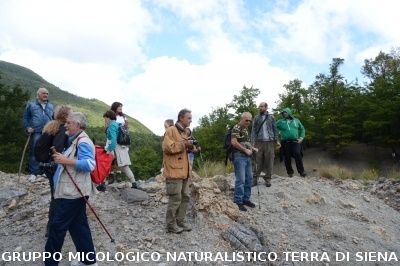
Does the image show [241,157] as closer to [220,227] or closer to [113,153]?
[220,227]

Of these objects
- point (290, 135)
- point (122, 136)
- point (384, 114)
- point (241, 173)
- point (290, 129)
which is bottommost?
point (241, 173)

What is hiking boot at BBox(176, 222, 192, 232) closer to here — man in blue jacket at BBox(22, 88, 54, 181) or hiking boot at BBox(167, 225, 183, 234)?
hiking boot at BBox(167, 225, 183, 234)

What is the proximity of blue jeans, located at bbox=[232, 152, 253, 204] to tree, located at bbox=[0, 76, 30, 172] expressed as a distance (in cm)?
2014

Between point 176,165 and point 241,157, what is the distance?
1.99 m

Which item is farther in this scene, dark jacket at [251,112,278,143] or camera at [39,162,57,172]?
dark jacket at [251,112,278,143]

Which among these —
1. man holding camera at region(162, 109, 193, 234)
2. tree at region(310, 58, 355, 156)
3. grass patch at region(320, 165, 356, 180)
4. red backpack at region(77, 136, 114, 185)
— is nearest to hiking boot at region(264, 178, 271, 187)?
man holding camera at region(162, 109, 193, 234)

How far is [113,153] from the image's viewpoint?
6180mm

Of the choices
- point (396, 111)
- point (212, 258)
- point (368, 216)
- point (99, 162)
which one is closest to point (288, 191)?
point (368, 216)

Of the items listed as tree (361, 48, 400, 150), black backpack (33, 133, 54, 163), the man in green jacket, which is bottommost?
black backpack (33, 133, 54, 163)

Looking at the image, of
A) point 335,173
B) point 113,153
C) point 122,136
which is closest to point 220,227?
point 113,153

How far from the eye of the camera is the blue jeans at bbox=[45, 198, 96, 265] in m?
3.83

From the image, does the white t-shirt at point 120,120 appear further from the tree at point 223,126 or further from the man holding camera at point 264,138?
the tree at point 223,126

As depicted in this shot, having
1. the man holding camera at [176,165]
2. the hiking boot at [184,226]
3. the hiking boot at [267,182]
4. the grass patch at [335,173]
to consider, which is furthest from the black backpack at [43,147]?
the grass patch at [335,173]

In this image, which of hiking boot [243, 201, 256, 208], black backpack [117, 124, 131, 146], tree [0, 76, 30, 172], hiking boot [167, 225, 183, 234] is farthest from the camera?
tree [0, 76, 30, 172]
